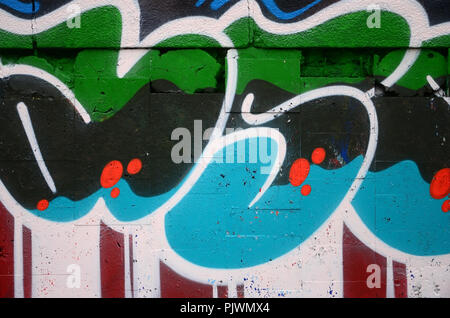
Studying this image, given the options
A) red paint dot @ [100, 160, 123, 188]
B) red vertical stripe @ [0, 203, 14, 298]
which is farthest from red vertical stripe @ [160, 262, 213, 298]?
red vertical stripe @ [0, 203, 14, 298]

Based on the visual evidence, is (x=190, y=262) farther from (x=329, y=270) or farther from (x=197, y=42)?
(x=197, y=42)

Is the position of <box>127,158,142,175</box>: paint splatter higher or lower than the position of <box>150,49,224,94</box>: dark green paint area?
lower

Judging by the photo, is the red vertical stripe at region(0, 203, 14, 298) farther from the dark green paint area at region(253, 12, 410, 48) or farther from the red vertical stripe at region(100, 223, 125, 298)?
the dark green paint area at region(253, 12, 410, 48)

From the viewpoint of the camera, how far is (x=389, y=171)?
11.9ft

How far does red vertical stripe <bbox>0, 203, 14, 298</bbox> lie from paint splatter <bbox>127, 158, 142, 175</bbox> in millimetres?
1151

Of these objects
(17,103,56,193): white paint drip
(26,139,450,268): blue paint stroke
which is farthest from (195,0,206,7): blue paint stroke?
(17,103,56,193): white paint drip

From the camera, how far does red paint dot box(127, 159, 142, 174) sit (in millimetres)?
3645

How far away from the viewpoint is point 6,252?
3.65 m

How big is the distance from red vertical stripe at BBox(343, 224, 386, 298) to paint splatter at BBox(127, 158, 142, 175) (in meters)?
1.93

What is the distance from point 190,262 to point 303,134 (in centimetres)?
154

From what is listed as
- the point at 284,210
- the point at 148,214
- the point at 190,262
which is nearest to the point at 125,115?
the point at 148,214

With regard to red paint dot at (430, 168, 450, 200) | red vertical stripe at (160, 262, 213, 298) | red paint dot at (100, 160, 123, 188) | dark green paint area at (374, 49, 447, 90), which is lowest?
red vertical stripe at (160, 262, 213, 298)

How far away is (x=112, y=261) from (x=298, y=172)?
1.86 metres

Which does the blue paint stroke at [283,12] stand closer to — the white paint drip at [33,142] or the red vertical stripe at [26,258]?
the white paint drip at [33,142]
